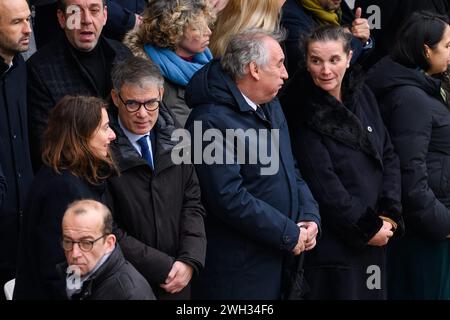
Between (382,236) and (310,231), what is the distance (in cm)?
51

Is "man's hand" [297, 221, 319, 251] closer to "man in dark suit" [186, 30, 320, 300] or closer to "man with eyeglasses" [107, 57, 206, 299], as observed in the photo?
"man in dark suit" [186, 30, 320, 300]

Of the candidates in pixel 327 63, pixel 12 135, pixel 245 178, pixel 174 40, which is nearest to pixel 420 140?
pixel 327 63

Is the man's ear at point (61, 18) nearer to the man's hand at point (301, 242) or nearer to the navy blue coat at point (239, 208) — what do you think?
the navy blue coat at point (239, 208)

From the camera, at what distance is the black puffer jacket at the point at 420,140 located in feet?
20.1

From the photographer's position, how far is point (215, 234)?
5.55 meters

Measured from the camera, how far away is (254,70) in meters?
5.56

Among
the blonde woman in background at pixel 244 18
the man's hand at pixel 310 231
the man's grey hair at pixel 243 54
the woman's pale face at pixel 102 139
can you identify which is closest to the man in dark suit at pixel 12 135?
the woman's pale face at pixel 102 139

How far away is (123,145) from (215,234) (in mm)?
713

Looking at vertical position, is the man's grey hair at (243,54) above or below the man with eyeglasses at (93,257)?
Result: above

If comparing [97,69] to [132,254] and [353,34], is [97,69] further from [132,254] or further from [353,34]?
[353,34]

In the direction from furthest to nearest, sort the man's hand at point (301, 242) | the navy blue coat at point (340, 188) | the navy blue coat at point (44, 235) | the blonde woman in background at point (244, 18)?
1. the blonde woman in background at point (244, 18)
2. the navy blue coat at point (340, 188)
3. the man's hand at point (301, 242)
4. the navy blue coat at point (44, 235)

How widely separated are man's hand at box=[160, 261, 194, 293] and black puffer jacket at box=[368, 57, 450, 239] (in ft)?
5.07

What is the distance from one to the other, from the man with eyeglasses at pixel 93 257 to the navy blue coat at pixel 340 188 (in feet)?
5.29

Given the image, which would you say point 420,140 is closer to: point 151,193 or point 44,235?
point 151,193
